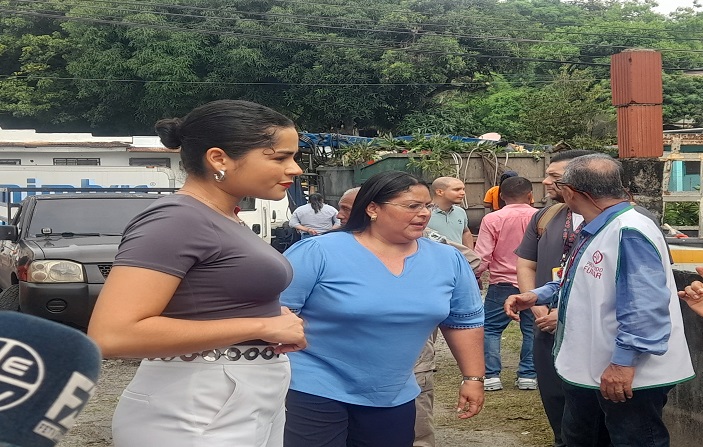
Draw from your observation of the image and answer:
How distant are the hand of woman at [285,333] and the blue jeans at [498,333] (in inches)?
206

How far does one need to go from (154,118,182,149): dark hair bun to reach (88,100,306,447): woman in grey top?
2 cm

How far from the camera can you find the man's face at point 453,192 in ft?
26.3

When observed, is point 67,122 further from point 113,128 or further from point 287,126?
point 287,126

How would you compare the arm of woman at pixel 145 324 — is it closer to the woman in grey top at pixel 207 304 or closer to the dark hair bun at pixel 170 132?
the woman in grey top at pixel 207 304

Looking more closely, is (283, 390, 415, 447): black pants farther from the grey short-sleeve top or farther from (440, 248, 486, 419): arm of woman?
the grey short-sleeve top

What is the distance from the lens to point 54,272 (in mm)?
9023

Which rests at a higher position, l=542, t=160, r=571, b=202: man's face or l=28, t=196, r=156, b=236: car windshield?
l=542, t=160, r=571, b=202: man's face

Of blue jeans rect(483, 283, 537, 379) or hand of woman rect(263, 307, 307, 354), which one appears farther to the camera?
blue jeans rect(483, 283, 537, 379)

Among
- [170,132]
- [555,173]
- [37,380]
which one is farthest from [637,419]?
[37,380]

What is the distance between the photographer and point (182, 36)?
42.6 metres

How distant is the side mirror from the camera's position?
9492 millimetres

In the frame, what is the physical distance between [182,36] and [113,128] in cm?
742

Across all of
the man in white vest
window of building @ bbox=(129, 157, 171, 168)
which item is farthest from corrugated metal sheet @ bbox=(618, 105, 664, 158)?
window of building @ bbox=(129, 157, 171, 168)

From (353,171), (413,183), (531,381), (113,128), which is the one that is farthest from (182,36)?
(413,183)
